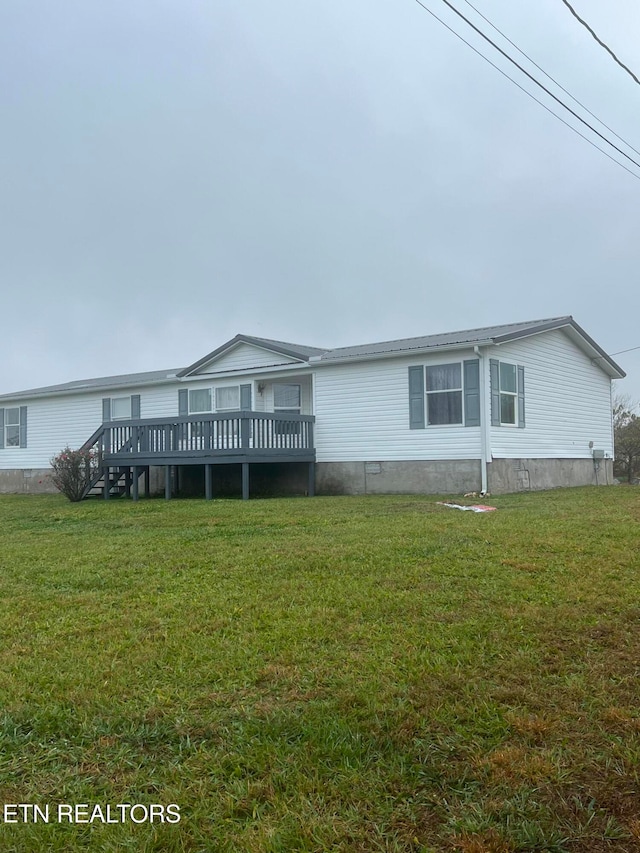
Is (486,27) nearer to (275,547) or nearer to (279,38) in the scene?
(279,38)

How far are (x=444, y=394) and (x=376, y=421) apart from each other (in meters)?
1.71

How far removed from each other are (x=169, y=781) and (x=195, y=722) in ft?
1.58

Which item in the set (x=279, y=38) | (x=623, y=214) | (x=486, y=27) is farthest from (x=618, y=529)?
(x=623, y=214)

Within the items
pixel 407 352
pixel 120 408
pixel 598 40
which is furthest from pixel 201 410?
pixel 598 40

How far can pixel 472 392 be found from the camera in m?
14.1

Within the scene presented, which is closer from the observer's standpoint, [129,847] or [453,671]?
[129,847]

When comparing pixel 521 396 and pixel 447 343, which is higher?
pixel 447 343

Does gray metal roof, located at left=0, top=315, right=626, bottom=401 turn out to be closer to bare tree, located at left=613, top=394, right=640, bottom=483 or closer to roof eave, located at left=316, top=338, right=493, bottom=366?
roof eave, located at left=316, top=338, right=493, bottom=366

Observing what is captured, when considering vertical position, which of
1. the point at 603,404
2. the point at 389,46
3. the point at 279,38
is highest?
the point at 279,38

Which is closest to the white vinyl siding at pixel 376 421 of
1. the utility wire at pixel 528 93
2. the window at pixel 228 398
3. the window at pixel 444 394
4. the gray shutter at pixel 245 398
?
the window at pixel 444 394

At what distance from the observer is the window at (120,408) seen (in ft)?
66.1

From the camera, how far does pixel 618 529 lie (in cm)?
792

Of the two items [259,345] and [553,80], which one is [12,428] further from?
[553,80]

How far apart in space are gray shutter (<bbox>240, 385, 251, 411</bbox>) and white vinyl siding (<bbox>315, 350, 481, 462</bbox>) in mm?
2022
